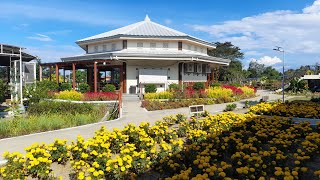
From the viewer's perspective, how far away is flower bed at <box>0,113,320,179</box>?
5074mm

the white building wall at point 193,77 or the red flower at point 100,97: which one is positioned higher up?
the white building wall at point 193,77

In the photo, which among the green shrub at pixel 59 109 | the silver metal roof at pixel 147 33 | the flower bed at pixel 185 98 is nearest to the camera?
the green shrub at pixel 59 109

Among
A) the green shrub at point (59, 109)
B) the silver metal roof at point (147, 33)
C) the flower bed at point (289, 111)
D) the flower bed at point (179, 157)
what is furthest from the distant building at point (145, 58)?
the flower bed at point (179, 157)

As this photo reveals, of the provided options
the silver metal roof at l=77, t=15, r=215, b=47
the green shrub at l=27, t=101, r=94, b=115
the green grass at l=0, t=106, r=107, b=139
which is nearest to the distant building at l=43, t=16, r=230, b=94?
the silver metal roof at l=77, t=15, r=215, b=47

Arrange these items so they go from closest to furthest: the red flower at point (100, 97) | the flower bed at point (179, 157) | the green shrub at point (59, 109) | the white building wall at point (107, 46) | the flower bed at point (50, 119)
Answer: the flower bed at point (179, 157) → the flower bed at point (50, 119) → the green shrub at point (59, 109) → the red flower at point (100, 97) → the white building wall at point (107, 46)

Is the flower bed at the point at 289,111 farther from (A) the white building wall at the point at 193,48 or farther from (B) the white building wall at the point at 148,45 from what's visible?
(A) the white building wall at the point at 193,48

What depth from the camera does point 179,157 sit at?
19.4 feet

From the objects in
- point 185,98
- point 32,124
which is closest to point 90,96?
point 185,98

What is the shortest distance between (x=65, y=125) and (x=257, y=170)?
8.39m

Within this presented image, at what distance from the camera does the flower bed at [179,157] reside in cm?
507

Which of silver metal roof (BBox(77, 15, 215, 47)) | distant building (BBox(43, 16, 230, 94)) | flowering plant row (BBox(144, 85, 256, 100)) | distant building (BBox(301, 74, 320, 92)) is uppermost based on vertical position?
silver metal roof (BBox(77, 15, 215, 47))

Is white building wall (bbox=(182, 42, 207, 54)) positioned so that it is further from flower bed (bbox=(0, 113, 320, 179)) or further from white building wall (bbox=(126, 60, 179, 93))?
flower bed (bbox=(0, 113, 320, 179))

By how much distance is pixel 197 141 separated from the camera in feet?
24.4

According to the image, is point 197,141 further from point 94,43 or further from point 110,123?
point 94,43
